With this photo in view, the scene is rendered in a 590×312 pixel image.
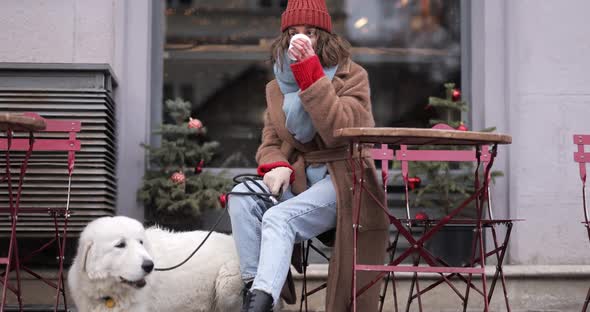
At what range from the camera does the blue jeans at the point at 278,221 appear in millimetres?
4125

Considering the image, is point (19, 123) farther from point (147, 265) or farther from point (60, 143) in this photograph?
point (60, 143)

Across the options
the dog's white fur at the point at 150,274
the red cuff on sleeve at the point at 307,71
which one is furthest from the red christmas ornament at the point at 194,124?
the red cuff on sleeve at the point at 307,71

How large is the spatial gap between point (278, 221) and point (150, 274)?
0.77 metres

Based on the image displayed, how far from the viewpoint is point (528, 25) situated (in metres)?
6.72

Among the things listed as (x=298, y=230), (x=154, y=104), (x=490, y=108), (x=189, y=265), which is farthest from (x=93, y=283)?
(x=490, y=108)

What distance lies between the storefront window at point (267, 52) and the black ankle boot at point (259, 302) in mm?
3474

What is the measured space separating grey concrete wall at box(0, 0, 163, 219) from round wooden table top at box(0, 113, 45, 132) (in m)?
2.53

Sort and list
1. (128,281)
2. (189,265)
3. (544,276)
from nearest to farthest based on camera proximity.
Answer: (128,281), (189,265), (544,276)

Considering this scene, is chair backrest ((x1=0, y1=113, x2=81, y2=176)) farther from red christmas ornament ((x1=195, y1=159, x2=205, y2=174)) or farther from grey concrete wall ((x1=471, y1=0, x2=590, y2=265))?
grey concrete wall ((x1=471, y1=0, x2=590, y2=265))

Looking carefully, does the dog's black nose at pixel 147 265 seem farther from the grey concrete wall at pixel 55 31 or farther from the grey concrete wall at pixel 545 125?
the grey concrete wall at pixel 545 125

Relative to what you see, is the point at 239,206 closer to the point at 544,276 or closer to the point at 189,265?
the point at 189,265

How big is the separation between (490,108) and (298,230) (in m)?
3.21

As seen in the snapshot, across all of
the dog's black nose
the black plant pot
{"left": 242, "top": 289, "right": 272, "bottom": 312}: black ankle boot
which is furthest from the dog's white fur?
the black plant pot

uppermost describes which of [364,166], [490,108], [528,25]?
[528,25]
